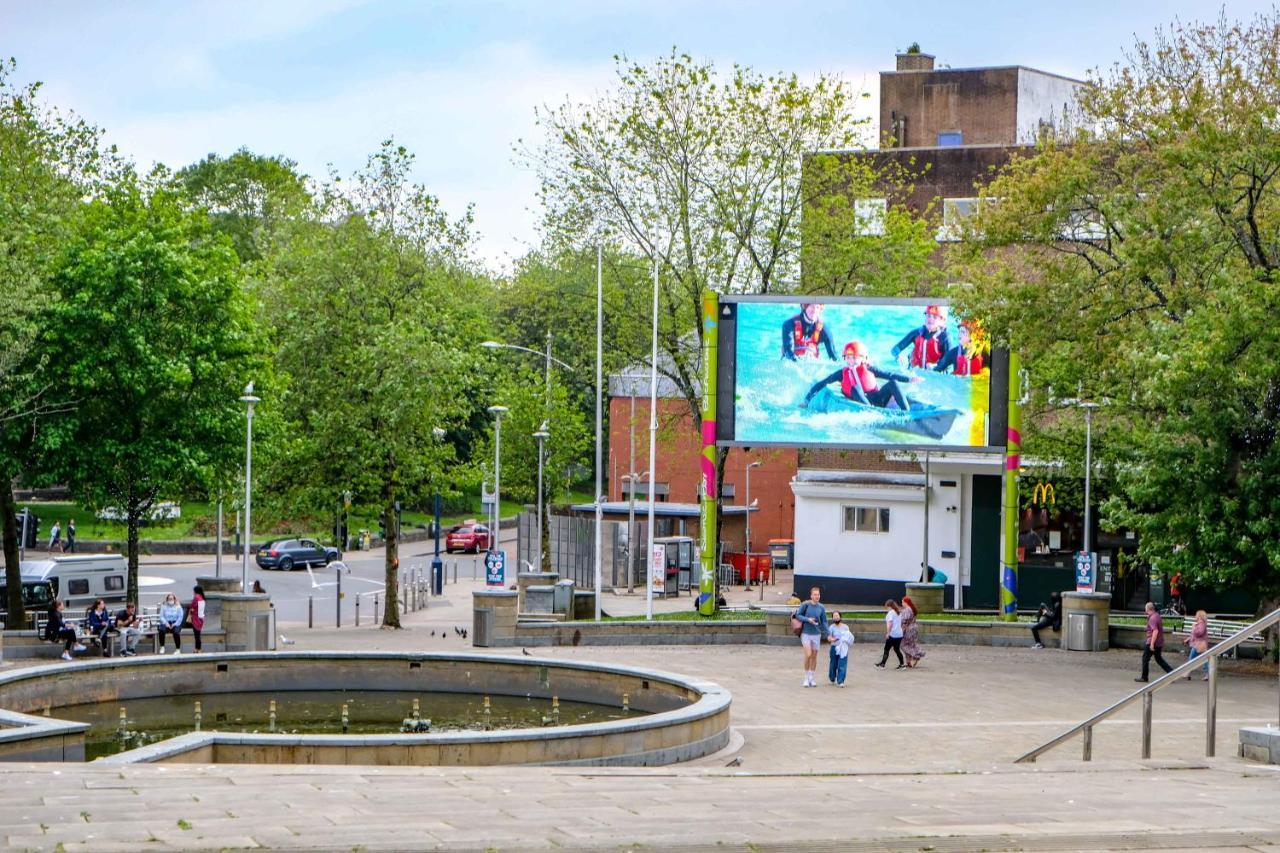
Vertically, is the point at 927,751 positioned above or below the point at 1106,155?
below

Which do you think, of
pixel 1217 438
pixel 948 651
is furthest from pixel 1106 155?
pixel 948 651

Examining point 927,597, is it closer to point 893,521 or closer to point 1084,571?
point 1084,571

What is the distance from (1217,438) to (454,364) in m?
20.2

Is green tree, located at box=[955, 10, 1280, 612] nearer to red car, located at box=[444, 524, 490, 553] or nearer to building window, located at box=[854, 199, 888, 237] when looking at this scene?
building window, located at box=[854, 199, 888, 237]

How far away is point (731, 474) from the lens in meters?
69.2

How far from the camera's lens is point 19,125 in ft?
157

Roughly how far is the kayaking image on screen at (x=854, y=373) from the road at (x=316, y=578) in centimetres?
1422

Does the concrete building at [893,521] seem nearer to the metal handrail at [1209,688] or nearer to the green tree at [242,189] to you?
the metal handrail at [1209,688]

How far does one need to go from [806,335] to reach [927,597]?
7.07 meters

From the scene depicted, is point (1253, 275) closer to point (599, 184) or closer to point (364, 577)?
point (599, 184)

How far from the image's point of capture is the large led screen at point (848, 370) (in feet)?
113

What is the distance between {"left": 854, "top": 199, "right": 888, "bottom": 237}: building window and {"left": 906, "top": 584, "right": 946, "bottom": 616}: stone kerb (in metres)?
10.4

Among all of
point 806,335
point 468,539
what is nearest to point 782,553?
point 468,539

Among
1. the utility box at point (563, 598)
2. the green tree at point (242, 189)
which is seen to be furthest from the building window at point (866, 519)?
the green tree at point (242, 189)
